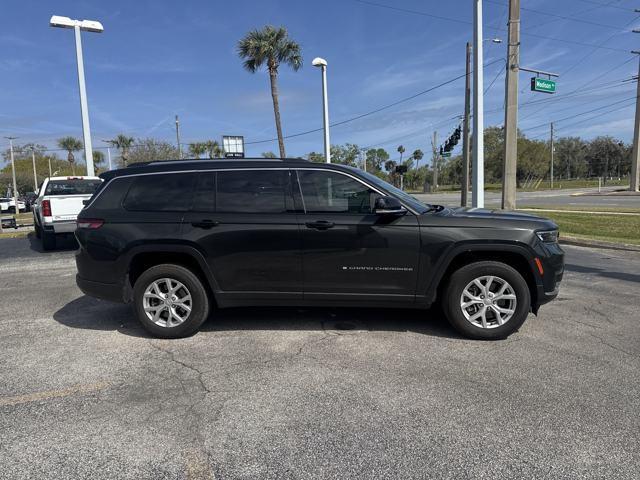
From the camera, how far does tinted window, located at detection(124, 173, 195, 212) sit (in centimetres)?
456

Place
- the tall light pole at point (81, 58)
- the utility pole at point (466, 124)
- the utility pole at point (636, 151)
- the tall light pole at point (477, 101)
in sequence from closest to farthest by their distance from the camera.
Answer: the tall light pole at point (477, 101)
the tall light pole at point (81, 58)
the utility pole at point (466, 124)
the utility pole at point (636, 151)

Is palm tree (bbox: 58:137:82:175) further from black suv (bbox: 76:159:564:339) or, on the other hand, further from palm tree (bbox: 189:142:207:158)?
black suv (bbox: 76:159:564:339)

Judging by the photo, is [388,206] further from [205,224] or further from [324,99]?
[324,99]

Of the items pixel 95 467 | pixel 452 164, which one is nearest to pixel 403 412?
pixel 95 467

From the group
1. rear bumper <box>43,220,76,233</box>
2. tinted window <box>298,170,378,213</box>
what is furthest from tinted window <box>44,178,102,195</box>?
tinted window <box>298,170,378,213</box>

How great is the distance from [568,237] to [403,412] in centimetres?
1015

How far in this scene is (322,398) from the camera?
324 cm

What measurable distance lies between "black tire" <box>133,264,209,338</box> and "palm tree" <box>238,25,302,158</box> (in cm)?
2035

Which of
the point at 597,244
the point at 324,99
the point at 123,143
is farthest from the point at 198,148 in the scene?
the point at 597,244

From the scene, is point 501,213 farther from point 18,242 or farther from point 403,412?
point 18,242

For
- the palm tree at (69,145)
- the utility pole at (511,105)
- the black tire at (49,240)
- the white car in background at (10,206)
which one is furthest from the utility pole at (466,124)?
the palm tree at (69,145)

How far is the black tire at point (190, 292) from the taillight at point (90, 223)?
0.73 m

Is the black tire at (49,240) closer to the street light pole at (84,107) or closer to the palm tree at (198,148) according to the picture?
the street light pole at (84,107)

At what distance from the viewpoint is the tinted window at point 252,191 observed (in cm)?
447
